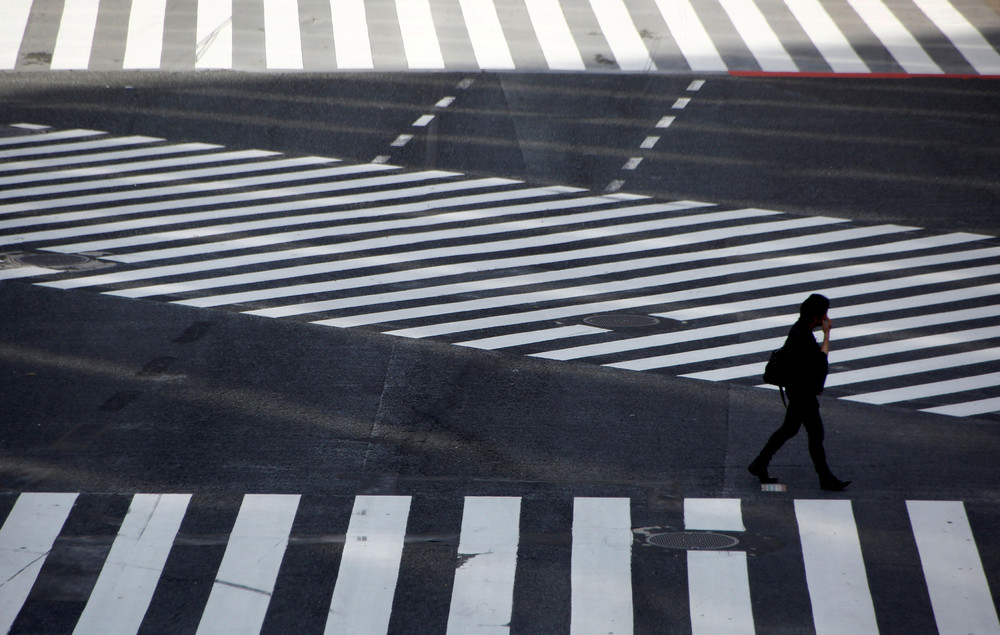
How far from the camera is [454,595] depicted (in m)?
8.05

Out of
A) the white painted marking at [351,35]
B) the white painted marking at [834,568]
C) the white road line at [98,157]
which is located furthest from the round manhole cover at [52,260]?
the white painted marking at [834,568]

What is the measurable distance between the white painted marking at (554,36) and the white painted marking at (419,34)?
2.01 m

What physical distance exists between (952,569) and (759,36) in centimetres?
1434

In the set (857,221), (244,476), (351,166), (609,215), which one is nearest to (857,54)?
(857,221)

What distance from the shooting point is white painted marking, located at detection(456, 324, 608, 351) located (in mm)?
11914

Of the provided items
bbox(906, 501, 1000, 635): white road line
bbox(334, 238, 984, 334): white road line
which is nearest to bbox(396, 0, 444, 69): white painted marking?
bbox(334, 238, 984, 334): white road line

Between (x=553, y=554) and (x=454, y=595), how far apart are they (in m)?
0.93

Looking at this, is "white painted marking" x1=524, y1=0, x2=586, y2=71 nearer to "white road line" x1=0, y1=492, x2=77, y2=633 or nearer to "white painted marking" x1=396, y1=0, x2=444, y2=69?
"white painted marking" x1=396, y1=0, x2=444, y2=69

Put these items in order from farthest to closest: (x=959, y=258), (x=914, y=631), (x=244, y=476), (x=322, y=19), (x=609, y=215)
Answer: (x=322, y=19)
(x=609, y=215)
(x=959, y=258)
(x=244, y=476)
(x=914, y=631)

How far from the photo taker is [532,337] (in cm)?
1209

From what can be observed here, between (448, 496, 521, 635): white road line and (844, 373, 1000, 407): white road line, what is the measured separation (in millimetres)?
4145

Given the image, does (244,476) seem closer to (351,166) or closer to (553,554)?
(553,554)

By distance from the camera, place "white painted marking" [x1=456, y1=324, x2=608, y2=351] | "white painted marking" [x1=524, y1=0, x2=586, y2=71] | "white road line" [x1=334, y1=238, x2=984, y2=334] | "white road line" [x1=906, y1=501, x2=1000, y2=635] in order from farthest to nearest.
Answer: "white painted marking" [x1=524, y1=0, x2=586, y2=71] < "white road line" [x1=334, y1=238, x2=984, y2=334] < "white painted marking" [x1=456, y1=324, x2=608, y2=351] < "white road line" [x1=906, y1=501, x2=1000, y2=635]

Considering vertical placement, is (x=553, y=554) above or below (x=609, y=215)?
above
